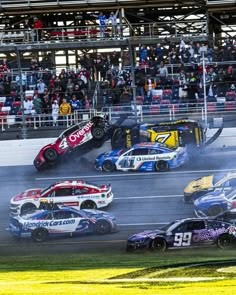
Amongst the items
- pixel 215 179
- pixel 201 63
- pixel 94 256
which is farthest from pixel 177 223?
pixel 201 63

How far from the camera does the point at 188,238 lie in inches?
949

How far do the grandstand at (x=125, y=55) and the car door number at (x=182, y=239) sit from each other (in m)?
10.4

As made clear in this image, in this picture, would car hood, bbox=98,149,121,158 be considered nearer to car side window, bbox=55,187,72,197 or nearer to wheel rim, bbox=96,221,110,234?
car side window, bbox=55,187,72,197

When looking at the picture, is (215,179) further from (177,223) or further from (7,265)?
(7,265)

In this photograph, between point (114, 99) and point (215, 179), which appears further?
point (114, 99)

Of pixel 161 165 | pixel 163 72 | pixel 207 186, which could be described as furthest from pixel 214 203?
pixel 163 72

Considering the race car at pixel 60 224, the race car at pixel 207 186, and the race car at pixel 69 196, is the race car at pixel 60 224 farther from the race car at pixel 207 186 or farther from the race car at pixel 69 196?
the race car at pixel 207 186

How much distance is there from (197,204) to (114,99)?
8696 millimetres

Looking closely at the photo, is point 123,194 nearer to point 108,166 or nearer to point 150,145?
point 108,166

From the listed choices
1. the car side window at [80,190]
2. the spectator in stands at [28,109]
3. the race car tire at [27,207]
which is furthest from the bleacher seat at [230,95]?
the race car tire at [27,207]

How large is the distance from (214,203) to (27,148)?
8947mm

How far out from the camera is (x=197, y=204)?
27500mm

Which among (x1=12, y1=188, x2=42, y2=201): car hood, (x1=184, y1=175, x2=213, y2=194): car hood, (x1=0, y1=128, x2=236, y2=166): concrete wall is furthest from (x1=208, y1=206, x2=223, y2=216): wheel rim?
(x1=0, y1=128, x2=236, y2=166): concrete wall

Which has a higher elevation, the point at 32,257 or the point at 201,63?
the point at 201,63
